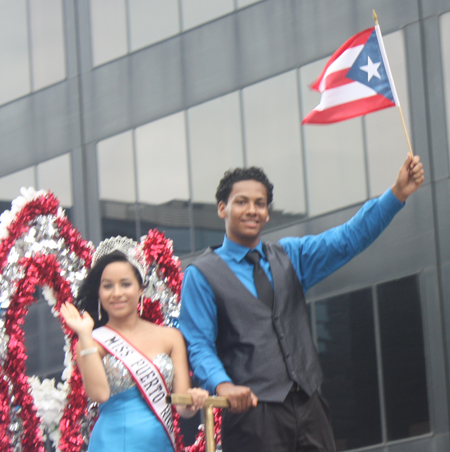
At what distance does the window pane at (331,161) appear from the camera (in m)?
11.5

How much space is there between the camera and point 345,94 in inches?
173

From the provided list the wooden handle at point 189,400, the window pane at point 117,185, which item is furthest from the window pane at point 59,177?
the wooden handle at point 189,400

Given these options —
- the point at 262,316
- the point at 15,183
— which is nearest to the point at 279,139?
the point at 15,183

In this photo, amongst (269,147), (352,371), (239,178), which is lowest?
(352,371)

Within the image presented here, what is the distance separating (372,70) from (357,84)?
10 centimetres

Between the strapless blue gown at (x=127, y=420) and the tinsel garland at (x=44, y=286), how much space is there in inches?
27.4

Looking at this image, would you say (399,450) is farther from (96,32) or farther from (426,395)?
(96,32)

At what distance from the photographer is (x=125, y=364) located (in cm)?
398

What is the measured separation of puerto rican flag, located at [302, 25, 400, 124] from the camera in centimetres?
434

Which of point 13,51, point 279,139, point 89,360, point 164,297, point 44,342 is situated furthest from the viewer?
point 13,51

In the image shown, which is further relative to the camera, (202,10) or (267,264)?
(202,10)

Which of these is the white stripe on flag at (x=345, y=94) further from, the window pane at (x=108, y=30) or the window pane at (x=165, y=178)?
the window pane at (x=108, y=30)

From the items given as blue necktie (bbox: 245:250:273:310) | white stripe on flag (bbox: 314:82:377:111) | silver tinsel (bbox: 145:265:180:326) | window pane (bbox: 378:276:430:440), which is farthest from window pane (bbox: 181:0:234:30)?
blue necktie (bbox: 245:250:273:310)

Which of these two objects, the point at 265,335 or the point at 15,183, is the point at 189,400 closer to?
the point at 265,335
